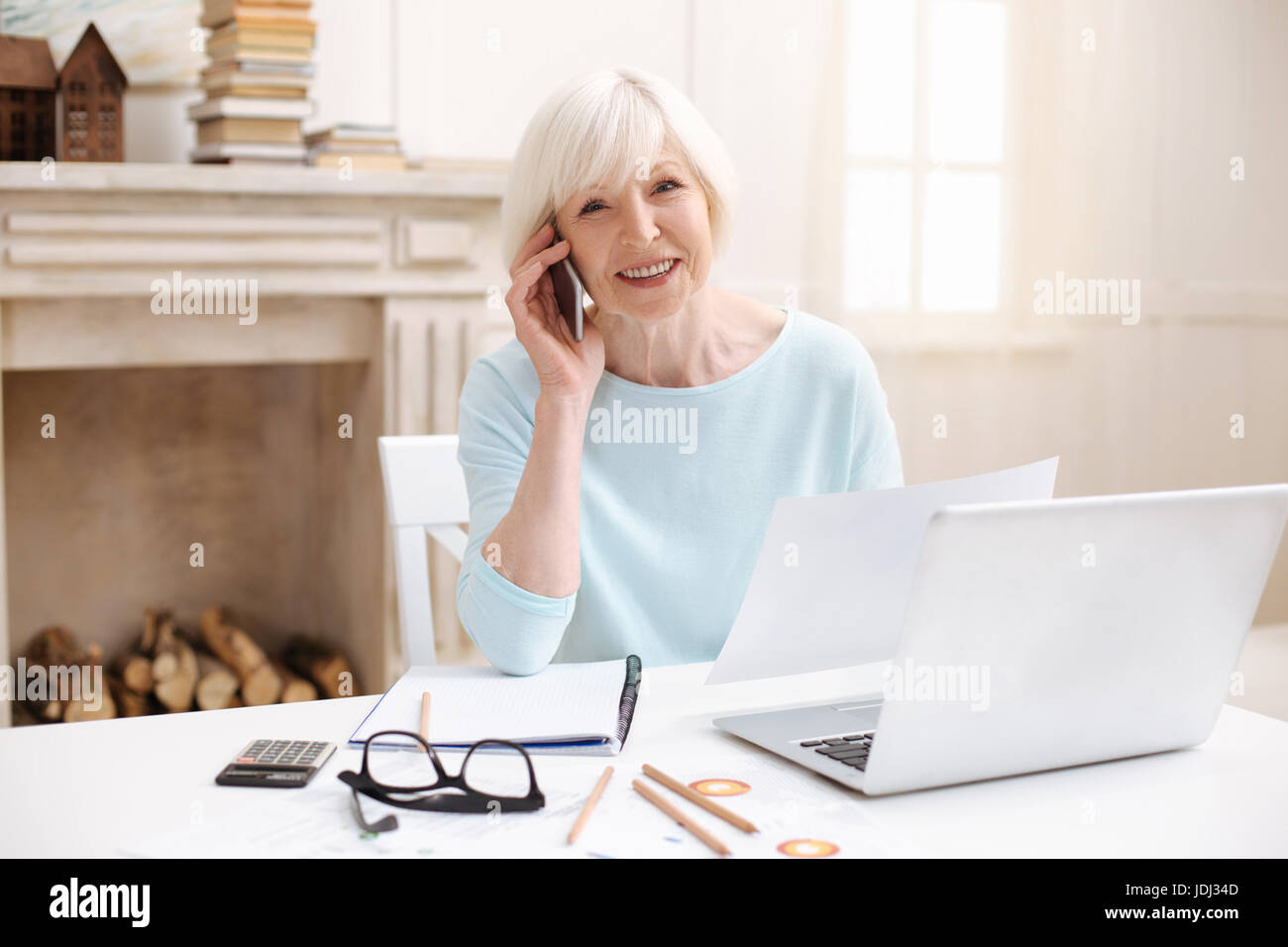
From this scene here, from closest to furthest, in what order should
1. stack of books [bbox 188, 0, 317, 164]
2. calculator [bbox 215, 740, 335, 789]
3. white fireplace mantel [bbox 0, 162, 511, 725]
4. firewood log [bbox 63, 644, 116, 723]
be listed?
calculator [bbox 215, 740, 335, 789]
white fireplace mantel [bbox 0, 162, 511, 725]
stack of books [bbox 188, 0, 317, 164]
firewood log [bbox 63, 644, 116, 723]

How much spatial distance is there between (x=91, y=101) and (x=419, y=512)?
1307 mm

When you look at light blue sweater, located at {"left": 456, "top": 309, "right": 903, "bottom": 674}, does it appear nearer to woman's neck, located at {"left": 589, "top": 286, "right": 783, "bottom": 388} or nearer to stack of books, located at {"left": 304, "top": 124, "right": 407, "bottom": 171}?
woman's neck, located at {"left": 589, "top": 286, "right": 783, "bottom": 388}

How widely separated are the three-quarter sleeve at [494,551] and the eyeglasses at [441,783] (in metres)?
0.25

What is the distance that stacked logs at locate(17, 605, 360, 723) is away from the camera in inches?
105

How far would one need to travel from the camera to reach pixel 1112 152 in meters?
3.21

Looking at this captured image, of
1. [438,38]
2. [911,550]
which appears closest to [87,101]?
[438,38]

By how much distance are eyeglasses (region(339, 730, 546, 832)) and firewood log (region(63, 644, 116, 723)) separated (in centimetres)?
191

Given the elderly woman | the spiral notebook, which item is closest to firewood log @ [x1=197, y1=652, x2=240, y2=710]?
the elderly woman

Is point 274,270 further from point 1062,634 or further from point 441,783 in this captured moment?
point 1062,634

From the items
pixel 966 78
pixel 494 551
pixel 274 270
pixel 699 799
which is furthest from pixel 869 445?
pixel 966 78

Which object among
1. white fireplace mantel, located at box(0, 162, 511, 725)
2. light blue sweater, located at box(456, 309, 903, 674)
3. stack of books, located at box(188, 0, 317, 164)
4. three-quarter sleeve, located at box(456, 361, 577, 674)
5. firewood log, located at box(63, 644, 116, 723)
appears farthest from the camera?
firewood log, located at box(63, 644, 116, 723)

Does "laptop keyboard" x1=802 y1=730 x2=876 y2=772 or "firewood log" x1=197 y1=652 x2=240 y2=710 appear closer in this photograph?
"laptop keyboard" x1=802 y1=730 x2=876 y2=772

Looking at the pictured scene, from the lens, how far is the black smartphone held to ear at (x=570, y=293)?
1374 mm
